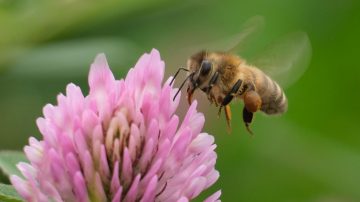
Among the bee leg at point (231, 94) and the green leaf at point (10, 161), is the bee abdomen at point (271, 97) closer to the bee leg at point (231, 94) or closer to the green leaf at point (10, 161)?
the bee leg at point (231, 94)

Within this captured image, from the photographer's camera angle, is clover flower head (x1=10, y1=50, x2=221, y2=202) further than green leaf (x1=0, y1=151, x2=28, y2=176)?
No

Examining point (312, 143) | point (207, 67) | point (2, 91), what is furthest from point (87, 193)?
point (312, 143)

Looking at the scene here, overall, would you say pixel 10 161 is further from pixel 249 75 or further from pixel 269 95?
pixel 269 95

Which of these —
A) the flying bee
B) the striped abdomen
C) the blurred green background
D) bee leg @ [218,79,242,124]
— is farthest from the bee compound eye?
the blurred green background

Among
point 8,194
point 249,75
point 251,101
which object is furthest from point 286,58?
point 8,194

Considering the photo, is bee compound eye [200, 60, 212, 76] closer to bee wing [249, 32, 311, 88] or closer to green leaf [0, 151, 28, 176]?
bee wing [249, 32, 311, 88]

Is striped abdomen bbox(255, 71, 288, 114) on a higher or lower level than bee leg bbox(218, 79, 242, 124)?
higher
